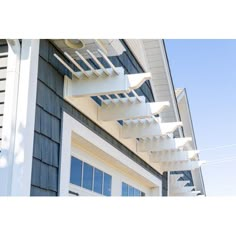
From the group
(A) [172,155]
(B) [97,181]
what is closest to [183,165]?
(A) [172,155]

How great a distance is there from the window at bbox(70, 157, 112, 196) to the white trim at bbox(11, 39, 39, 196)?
3.58 ft

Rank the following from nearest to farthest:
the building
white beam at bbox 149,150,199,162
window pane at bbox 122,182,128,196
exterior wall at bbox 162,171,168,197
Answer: the building, window pane at bbox 122,182,128,196, white beam at bbox 149,150,199,162, exterior wall at bbox 162,171,168,197

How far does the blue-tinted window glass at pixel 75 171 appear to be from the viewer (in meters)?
3.65

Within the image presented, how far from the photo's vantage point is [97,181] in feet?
13.9

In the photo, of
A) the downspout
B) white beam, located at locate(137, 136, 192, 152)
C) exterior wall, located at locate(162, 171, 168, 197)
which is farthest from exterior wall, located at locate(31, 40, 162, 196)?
exterior wall, located at locate(162, 171, 168, 197)

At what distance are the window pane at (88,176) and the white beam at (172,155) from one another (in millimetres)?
1887

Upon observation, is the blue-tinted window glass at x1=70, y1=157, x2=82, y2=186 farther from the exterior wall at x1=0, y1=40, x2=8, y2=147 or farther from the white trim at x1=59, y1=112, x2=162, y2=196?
the exterior wall at x1=0, y1=40, x2=8, y2=147

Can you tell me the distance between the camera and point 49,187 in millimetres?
2814

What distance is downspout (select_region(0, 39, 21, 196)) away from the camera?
7.84ft

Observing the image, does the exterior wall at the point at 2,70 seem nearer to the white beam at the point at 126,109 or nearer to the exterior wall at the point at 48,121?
the exterior wall at the point at 48,121

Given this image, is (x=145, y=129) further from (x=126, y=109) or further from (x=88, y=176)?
(x=88, y=176)
